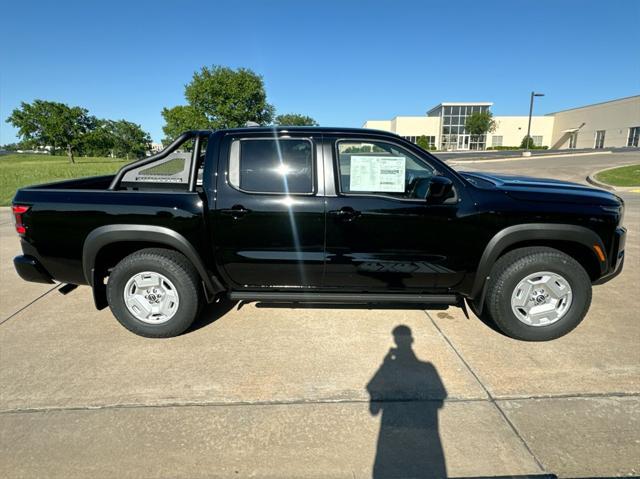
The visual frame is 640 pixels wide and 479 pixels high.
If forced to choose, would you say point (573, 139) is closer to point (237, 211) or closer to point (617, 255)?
point (617, 255)

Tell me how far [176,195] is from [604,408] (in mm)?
3423

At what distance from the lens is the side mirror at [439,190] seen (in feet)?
9.73

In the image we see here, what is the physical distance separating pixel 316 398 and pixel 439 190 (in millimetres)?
1791

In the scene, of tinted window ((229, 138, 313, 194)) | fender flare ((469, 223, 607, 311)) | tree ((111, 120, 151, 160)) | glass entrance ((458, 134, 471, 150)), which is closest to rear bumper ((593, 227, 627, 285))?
fender flare ((469, 223, 607, 311))

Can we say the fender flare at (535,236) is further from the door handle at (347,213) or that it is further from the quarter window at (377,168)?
the door handle at (347,213)

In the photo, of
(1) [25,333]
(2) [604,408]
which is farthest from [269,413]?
(1) [25,333]

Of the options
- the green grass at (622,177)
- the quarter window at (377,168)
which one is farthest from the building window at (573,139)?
the quarter window at (377,168)

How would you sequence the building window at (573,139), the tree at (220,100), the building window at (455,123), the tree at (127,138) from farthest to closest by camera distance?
1. the tree at (127,138)
2. the building window at (455,123)
3. the building window at (573,139)
4. the tree at (220,100)

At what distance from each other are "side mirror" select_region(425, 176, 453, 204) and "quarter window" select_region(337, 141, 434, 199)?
13cm

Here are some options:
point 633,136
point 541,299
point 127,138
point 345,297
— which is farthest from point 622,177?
point 127,138

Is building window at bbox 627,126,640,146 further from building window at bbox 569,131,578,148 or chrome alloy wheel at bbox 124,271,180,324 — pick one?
chrome alloy wheel at bbox 124,271,180,324

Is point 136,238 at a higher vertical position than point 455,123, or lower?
lower

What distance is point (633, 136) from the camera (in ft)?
181

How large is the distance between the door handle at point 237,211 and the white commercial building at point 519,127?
64.9m
